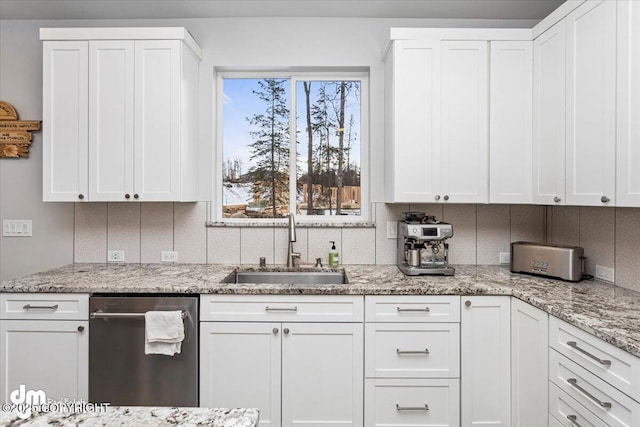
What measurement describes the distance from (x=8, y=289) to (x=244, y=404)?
136 cm

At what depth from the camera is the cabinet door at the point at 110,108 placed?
2441 mm

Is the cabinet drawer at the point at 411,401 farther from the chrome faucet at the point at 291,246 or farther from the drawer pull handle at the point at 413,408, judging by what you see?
the chrome faucet at the point at 291,246

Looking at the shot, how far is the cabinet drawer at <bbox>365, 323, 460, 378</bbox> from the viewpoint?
2.09 meters

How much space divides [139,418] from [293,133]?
233 cm

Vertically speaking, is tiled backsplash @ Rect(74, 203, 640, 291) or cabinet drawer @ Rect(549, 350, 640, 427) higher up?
tiled backsplash @ Rect(74, 203, 640, 291)

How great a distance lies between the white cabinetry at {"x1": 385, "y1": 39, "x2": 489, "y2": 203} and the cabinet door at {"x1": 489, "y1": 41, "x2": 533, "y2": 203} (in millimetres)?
56

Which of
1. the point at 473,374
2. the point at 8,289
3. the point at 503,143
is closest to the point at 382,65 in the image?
the point at 503,143

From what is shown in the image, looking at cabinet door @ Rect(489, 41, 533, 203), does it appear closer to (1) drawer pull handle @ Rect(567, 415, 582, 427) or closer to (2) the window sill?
(2) the window sill

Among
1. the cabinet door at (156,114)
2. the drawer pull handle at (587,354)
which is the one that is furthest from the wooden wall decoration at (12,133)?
the drawer pull handle at (587,354)

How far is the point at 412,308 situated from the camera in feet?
6.86

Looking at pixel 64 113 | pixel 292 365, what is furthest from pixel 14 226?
pixel 292 365

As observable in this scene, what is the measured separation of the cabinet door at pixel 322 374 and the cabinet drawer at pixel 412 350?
73 millimetres

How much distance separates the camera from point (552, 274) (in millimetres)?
2270

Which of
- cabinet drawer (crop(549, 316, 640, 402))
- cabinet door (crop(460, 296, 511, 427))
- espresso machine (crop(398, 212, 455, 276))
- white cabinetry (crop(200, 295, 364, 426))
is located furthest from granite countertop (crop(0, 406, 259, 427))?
espresso machine (crop(398, 212, 455, 276))
